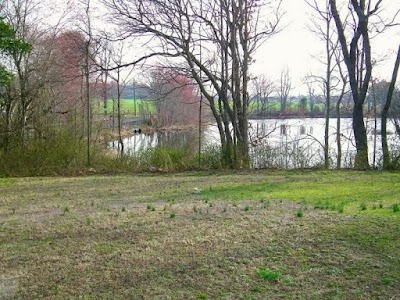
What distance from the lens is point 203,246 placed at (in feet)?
13.5

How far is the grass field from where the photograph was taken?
3195 millimetres

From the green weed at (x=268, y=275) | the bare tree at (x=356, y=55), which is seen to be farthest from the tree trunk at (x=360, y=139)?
the green weed at (x=268, y=275)

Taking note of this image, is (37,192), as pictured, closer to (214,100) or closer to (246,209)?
(246,209)

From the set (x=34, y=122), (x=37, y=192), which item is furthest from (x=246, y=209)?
(x=34, y=122)

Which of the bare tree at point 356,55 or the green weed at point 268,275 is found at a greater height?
the bare tree at point 356,55

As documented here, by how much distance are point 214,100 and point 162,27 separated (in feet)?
9.73

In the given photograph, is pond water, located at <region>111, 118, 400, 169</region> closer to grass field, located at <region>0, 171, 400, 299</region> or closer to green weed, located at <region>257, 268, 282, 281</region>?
grass field, located at <region>0, 171, 400, 299</region>

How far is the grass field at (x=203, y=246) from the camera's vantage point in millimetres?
3195

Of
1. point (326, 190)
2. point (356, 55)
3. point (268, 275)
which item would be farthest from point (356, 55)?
point (268, 275)

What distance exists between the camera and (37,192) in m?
8.01

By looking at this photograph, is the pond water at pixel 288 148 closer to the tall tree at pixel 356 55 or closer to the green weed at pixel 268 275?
the tall tree at pixel 356 55

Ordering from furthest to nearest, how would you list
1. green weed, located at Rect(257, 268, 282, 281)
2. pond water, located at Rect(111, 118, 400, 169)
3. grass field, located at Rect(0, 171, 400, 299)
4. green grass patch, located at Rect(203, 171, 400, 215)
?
1. pond water, located at Rect(111, 118, 400, 169)
2. green grass patch, located at Rect(203, 171, 400, 215)
3. green weed, located at Rect(257, 268, 282, 281)
4. grass field, located at Rect(0, 171, 400, 299)

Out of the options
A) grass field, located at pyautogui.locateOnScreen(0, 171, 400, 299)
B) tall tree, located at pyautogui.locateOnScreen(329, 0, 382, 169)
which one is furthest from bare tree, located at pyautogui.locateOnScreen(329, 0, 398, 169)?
grass field, located at pyautogui.locateOnScreen(0, 171, 400, 299)

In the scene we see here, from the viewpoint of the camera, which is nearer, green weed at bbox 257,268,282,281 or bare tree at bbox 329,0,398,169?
green weed at bbox 257,268,282,281
